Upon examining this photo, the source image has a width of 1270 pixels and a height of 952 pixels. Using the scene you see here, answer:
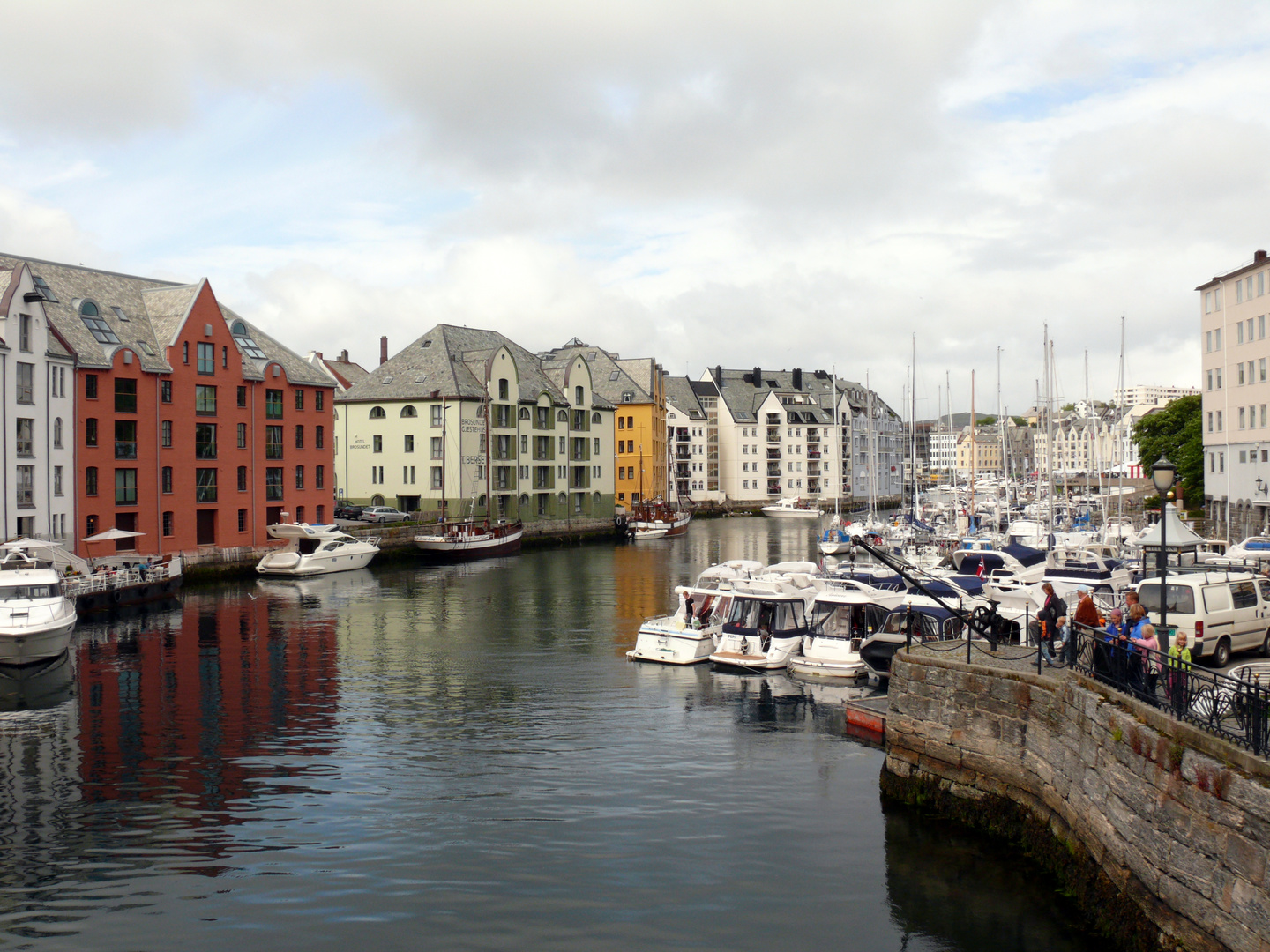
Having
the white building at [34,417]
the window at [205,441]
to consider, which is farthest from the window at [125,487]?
the window at [205,441]

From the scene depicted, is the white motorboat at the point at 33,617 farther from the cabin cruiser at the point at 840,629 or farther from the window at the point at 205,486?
the window at the point at 205,486

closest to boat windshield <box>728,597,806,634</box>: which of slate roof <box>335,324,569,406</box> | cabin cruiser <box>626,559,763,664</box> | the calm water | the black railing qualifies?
cabin cruiser <box>626,559,763,664</box>

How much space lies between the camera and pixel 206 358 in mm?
73062

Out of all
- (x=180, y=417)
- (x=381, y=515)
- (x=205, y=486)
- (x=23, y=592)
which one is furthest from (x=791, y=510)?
(x=23, y=592)

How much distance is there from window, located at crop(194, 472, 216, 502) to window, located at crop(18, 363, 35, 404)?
14.2m

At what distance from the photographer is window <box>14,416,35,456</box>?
57562mm

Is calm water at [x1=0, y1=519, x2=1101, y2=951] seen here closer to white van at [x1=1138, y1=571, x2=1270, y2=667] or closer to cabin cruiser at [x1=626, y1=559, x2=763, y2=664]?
cabin cruiser at [x1=626, y1=559, x2=763, y2=664]

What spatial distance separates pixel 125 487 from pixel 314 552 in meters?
13.3

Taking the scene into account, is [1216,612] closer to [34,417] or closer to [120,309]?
[34,417]

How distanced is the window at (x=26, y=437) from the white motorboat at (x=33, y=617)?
70.7 ft

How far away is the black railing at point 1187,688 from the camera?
1285cm

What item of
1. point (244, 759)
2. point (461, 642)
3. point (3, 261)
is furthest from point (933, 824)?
point (3, 261)

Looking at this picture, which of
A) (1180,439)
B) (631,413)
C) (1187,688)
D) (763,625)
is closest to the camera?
(1187,688)

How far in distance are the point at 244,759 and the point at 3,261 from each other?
5101cm
